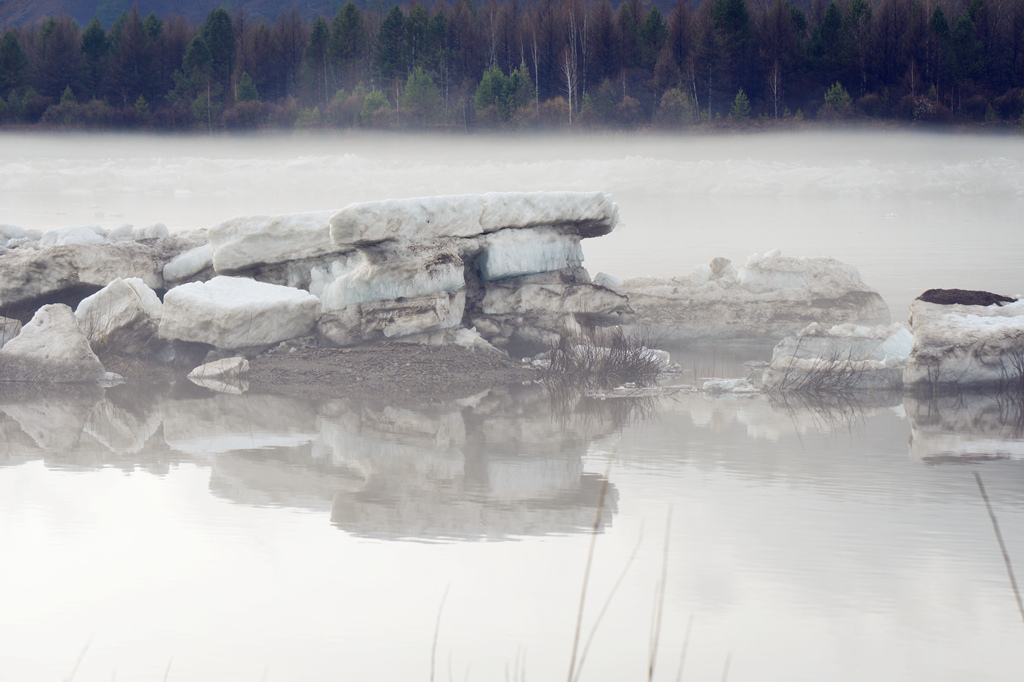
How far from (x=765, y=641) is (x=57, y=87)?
2615 inches

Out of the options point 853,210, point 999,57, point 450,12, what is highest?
point 450,12

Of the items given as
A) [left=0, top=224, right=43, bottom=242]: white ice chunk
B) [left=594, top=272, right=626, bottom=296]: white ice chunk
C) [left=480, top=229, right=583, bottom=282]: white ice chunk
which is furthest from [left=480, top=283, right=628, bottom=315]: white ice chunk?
[left=0, top=224, right=43, bottom=242]: white ice chunk

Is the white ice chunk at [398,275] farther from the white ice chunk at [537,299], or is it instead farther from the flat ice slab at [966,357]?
the flat ice slab at [966,357]

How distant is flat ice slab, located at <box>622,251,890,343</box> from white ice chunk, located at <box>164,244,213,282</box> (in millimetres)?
4352

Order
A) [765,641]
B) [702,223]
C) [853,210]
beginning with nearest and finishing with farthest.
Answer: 1. [765,641]
2. [702,223]
3. [853,210]

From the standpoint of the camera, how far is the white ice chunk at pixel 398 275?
29.4ft

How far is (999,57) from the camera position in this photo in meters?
50.6

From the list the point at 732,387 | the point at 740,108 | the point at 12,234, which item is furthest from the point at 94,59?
the point at 732,387

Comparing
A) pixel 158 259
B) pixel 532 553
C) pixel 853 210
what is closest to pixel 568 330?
pixel 158 259

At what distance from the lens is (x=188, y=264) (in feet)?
33.4

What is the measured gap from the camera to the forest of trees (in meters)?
51.4

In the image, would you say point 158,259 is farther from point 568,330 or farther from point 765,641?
point 765,641

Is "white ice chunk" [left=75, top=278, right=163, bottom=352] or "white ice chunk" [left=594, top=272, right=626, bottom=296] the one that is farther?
"white ice chunk" [left=594, top=272, right=626, bottom=296]

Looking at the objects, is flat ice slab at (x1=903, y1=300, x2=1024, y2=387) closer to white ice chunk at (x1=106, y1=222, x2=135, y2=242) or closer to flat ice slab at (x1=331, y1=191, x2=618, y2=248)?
flat ice slab at (x1=331, y1=191, x2=618, y2=248)
